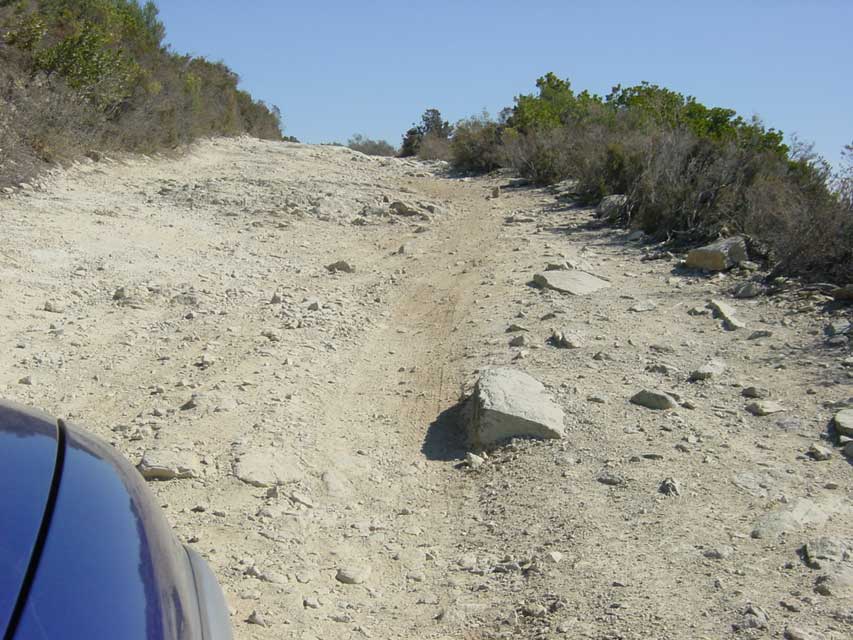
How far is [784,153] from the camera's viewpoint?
11.1m

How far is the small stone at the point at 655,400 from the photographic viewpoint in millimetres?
4992

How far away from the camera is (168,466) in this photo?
160 inches

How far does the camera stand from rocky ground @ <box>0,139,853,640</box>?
3.29 meters

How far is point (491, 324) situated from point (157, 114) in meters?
12.2

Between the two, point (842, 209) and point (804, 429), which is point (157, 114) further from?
point (804, 429)

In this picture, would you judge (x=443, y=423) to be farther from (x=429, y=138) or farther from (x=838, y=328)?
(x=429, y=138)

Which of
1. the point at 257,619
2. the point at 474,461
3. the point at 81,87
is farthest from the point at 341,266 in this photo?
the point at 81,87

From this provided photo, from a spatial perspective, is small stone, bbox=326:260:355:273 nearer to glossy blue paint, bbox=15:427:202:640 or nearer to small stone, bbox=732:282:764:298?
small stone, bbox=732:282:764:298

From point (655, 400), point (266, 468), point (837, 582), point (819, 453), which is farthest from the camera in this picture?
point (655, 400)

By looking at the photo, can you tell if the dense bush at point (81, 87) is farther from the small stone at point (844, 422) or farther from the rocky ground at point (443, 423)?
the small stone at point (844, 422)

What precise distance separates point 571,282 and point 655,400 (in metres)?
2.82

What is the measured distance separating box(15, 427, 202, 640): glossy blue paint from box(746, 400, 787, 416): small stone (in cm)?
411

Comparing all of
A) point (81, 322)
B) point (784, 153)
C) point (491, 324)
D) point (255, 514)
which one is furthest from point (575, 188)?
point (255, 514)

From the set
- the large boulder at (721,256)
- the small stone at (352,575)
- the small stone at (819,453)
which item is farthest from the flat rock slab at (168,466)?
the large boulder at (721,256)
